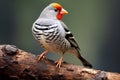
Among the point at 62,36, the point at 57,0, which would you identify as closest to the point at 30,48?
the point at 57,0

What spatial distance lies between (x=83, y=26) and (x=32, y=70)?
1.23 meters

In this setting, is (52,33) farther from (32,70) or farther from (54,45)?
(32,70)

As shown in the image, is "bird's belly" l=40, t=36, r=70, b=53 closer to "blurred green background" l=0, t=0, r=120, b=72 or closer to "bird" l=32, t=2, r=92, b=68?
"bird" l=32, t=2, r=92, b=68

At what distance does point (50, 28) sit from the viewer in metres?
2.50

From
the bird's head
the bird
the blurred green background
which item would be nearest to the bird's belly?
the bird

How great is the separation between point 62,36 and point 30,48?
1108 millimetres

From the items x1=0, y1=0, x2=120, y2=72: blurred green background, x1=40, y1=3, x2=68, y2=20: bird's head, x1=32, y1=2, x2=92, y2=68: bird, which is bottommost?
x1=0, y1=0, x2=120, y2=72: blurred green background

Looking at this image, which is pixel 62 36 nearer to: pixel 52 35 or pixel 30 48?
pixel 52 35

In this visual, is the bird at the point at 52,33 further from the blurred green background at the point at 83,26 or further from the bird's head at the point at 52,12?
the blurred green background at the point at 83,26

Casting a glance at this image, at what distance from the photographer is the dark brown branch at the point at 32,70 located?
243cm

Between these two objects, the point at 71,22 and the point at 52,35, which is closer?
the point at 52,35

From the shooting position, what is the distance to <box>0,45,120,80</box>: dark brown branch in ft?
7.97

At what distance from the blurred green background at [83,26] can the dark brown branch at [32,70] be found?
41.1 inches

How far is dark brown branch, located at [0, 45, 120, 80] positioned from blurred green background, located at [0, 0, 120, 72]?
3.43ft
